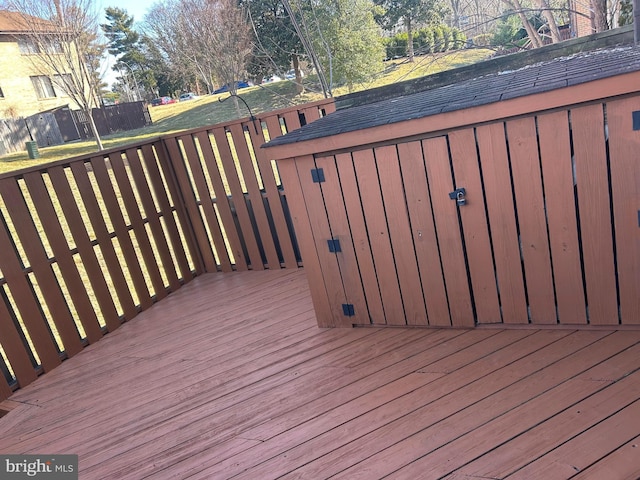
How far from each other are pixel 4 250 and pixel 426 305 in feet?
9.25

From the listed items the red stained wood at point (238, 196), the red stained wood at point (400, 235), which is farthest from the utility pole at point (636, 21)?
the red stained wood at point (238, 196)

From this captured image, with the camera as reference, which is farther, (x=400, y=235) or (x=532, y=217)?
(x=400, y=235)

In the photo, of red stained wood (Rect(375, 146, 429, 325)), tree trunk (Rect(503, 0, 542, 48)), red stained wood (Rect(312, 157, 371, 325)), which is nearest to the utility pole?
red stained wood (Rect(375, 146, 429, 325))

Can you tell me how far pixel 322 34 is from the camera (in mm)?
9812

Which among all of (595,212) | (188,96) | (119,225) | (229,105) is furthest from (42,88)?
(595,212)

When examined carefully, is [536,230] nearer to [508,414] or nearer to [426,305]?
[426,305]

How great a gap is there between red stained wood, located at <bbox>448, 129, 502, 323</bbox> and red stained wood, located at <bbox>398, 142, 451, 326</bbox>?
17 centimetres

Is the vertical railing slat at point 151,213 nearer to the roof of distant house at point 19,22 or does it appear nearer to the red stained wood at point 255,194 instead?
the red stained wood at point 255,194

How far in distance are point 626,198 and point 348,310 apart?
1590 millimetres

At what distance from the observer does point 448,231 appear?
2.49 meters

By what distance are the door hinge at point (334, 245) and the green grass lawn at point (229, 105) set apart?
8011mm

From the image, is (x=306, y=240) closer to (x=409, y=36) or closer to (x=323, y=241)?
(x=323, y=241)

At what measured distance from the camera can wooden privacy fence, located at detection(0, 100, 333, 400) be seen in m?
3.25

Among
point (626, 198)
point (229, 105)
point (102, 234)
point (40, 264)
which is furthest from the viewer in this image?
point (229, 105)
